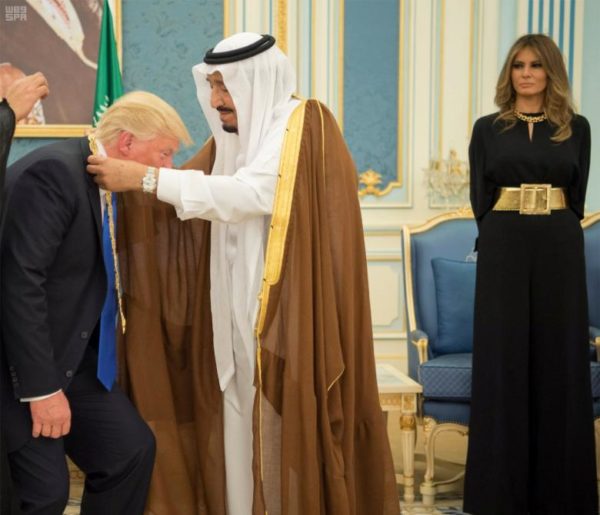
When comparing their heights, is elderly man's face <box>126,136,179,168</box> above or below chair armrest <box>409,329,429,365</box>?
above

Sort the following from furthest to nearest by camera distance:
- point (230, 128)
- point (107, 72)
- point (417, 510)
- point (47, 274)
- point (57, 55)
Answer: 1. point (57, 55)
2. point (107, 72)
3. point (417, 510)
4. point (230, 128)
5. point (47, 274)

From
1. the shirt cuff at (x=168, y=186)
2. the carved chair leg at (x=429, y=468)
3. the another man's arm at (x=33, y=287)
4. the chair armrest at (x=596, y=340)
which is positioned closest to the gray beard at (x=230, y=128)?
the shirt cuff at (x=168, y=186)

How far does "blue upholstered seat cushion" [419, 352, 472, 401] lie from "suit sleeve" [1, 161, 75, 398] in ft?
6.35

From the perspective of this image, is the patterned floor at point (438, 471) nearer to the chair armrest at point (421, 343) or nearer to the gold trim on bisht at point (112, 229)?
the chair armrest at point (421, 343)

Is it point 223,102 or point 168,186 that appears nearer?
point 168,186

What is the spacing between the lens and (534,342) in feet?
11.5

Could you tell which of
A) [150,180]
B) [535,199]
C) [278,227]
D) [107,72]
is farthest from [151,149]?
[107,72]

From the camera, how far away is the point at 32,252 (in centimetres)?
235

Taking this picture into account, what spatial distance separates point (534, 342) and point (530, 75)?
1061 millimetres

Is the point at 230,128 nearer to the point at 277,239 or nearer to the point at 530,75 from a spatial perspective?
the point at 277,239

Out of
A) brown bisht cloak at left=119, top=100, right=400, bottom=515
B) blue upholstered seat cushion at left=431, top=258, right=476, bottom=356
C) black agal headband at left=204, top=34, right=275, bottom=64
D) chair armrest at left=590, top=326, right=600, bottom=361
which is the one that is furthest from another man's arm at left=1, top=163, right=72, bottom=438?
chair armrest at left=590, top=326, right=600, bottom=361

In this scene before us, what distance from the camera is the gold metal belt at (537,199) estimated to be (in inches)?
135

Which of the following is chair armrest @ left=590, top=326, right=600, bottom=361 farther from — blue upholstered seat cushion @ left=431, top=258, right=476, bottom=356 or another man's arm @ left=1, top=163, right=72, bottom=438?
another man's arm @ left=1, top=163, right=72, bottom=438

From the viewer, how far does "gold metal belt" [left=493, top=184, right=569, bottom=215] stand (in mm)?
3441
